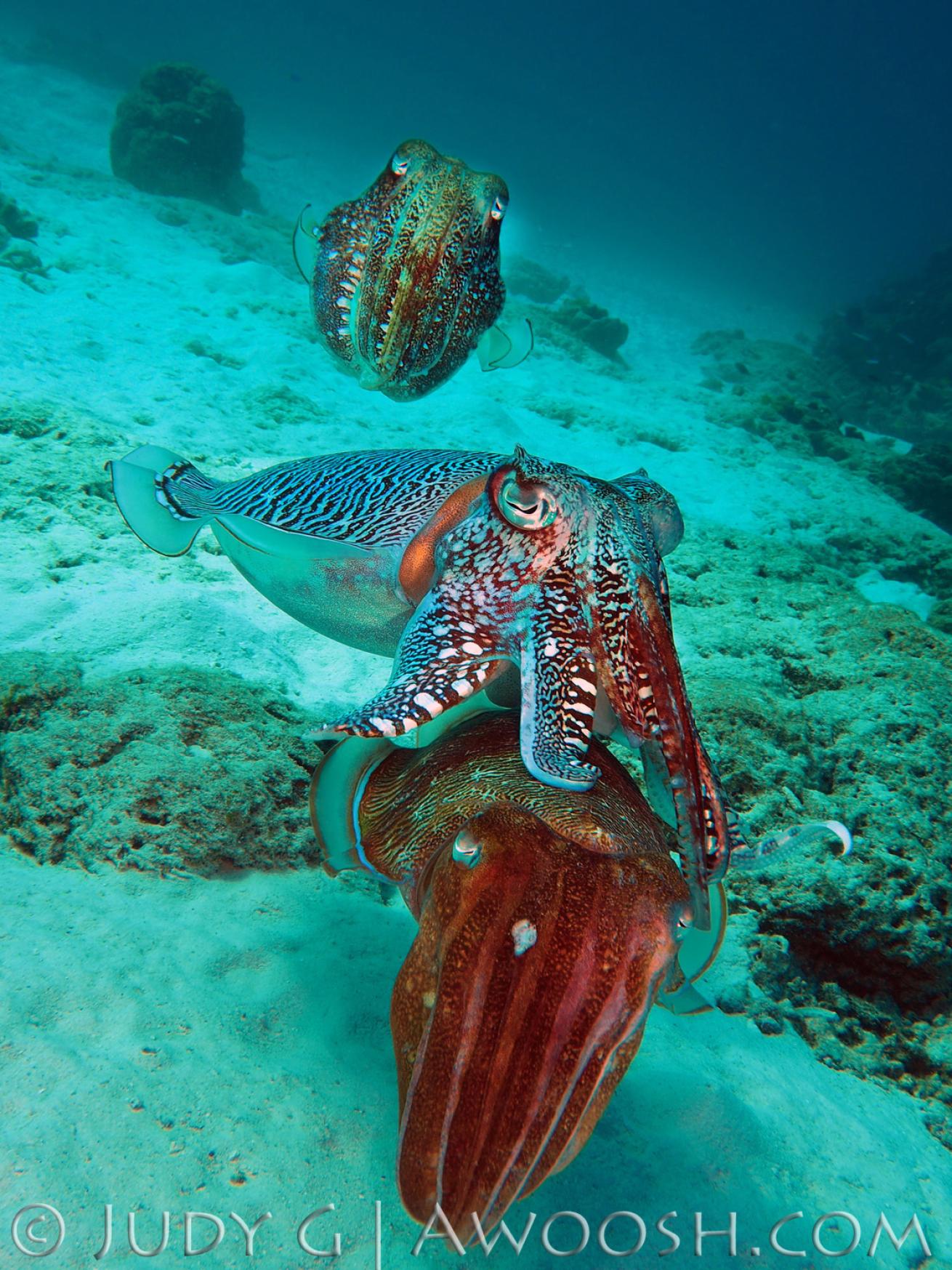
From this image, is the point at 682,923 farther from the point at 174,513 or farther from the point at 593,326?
the point at 593,326

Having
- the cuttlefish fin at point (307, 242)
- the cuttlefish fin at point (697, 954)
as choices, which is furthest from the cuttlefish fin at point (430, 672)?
the cuttlefish fin at point (307, 242)

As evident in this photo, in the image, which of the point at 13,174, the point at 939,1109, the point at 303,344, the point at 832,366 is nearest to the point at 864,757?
the point at 939,1109

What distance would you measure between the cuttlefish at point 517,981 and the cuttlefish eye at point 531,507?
682mm

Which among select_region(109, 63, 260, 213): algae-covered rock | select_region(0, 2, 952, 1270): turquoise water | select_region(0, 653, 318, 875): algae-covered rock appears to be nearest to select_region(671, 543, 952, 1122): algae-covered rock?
select_region(0, 2, 952, 1270): turquoise water

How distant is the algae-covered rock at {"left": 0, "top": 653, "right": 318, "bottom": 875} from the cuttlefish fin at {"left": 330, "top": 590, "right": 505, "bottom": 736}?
115 centimetres

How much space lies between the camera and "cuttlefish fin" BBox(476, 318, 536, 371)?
423cm

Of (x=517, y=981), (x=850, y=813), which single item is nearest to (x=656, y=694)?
(x=517, y=981)

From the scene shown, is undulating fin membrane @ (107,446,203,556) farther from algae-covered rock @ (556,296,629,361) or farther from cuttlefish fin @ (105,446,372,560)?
algae-covered rock @ (556,296,629,361)

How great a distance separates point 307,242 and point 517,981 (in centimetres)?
384

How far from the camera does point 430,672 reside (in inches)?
62.2

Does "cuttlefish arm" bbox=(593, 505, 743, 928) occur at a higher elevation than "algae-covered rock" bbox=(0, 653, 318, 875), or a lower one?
higher

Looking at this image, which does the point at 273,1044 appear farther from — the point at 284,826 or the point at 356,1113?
the point at 284,826

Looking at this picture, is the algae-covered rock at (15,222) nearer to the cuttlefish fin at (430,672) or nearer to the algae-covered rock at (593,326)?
the algae-covered rock at (593,326)

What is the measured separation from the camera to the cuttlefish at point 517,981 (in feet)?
3.99
